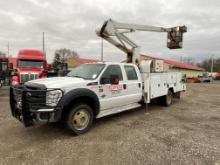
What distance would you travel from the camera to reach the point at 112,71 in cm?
586

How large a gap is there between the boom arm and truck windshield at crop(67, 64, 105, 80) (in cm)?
224

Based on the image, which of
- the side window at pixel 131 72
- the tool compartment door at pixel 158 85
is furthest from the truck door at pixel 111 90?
the tool compartment door at pixel 158 85

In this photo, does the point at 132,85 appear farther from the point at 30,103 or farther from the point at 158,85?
the point at 30,103

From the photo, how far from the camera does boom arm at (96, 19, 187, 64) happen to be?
7.68 meters

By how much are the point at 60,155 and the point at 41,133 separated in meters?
1.48

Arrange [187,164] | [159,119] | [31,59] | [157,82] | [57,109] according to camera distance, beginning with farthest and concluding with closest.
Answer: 1. [31,59]
2. [157,82]
3. [159,119]
4. [57,109]
5. [187,164]

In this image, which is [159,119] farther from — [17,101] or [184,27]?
[184,27]

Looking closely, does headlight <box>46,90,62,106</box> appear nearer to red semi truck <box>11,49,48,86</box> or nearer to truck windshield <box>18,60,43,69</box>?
red semi truck <box>11,49,48,86</box>

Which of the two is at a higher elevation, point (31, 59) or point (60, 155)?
point (31, 59)

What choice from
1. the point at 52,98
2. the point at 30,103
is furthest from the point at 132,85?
the point at 30,103

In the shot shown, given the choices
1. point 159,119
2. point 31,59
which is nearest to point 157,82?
point 159,119

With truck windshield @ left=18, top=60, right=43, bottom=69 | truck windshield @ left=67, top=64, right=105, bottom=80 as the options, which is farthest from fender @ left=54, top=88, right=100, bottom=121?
truck windshield @ left=18, top=60, right=43, bottom=69

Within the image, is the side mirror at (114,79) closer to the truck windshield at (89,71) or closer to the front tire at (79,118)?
the truck windshield at (89,71)

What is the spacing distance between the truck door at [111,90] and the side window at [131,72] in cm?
36
